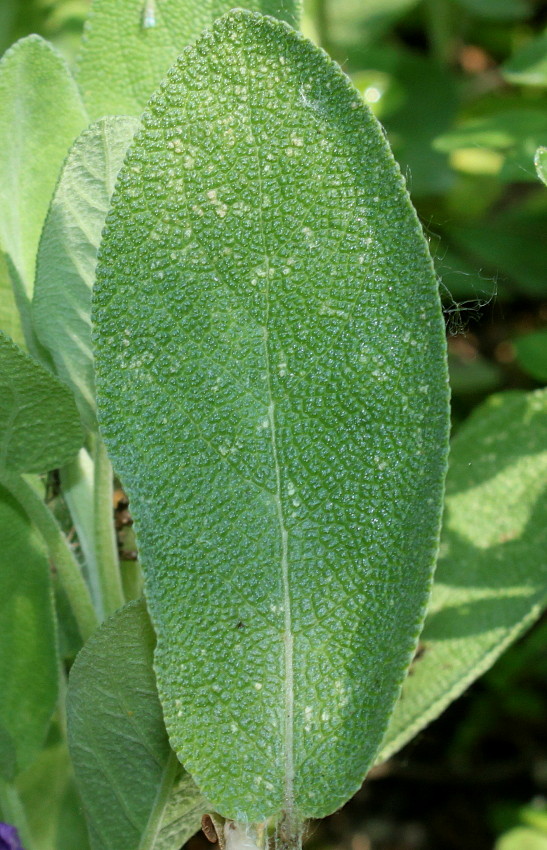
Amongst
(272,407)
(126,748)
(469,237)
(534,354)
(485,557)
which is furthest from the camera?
(469,237)

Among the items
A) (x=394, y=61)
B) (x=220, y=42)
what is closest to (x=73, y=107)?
(x=220, y=42)

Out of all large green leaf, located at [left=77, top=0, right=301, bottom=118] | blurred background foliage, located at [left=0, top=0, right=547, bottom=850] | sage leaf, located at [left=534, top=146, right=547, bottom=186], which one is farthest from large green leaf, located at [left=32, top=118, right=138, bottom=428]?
blurred background foliage, located at [left=0, top=0, right=547, bottom=850]

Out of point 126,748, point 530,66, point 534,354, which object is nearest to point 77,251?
point 126,748

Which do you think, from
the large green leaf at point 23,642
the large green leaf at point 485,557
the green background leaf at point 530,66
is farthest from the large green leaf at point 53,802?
the green background leaf at point 530,66

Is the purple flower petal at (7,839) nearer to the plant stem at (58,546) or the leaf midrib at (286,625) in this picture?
the plant stem at (58,546)

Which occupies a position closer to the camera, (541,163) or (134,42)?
(541,163)

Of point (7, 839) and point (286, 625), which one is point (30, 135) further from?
point (7, 839)
